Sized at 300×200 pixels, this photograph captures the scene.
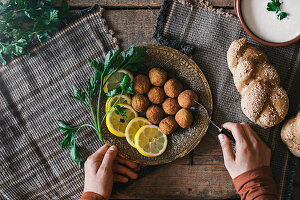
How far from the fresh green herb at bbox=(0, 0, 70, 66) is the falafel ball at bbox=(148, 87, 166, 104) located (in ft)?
2.20

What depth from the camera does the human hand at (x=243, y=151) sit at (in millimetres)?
1364

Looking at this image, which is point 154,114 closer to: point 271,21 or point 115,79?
point 115,79

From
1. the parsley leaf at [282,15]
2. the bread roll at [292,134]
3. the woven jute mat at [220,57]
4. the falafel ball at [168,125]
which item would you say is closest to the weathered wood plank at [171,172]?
the woven jute mat at [220,57]

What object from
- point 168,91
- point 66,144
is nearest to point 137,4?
point 168,91

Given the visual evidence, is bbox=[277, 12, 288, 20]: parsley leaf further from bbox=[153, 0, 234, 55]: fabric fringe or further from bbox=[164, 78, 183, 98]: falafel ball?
bbox=[164, 78, 183, 98]: falafel ball

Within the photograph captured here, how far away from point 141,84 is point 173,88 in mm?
182

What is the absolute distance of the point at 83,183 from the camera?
1542 mm

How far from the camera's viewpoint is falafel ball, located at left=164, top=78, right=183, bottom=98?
4.68 feet

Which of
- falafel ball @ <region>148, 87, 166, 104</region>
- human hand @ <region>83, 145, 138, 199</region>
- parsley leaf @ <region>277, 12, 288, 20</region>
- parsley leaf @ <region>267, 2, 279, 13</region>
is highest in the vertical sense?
parsley leaf @ <region>267, 2, 279, 13</region>

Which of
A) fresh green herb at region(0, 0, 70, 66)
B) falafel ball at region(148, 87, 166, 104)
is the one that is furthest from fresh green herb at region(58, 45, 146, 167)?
fresh green herb at region(0, 0, 70, 66)

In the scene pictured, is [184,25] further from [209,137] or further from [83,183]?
[83,183]

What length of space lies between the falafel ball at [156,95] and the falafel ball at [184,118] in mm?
130

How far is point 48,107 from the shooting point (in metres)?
1.53

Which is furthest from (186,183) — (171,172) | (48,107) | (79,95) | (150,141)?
(48,107)
